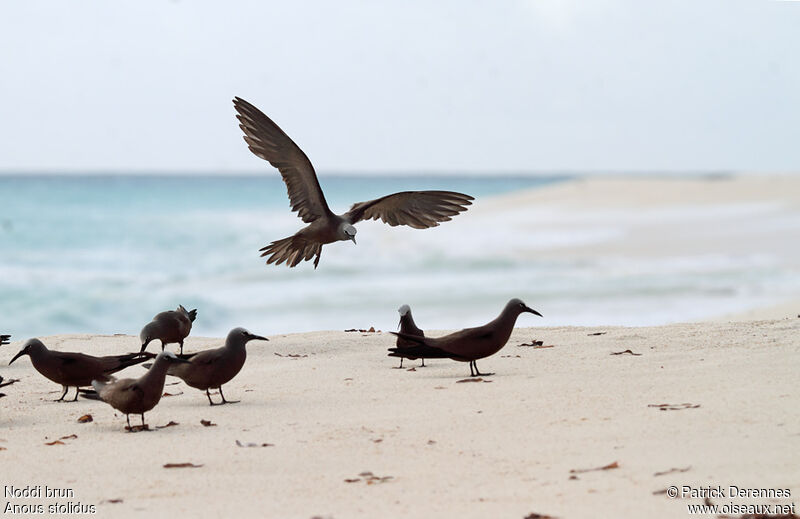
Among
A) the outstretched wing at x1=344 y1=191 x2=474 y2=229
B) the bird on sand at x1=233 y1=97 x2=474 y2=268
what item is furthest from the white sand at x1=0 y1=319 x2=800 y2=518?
the outstretched wing at x1=344 y1=191 x2=474 y2=229

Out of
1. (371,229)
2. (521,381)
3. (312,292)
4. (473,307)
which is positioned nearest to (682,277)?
(473,307)

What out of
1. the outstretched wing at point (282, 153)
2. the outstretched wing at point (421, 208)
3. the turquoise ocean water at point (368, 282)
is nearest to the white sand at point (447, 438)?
the outstretched wing at point (282, 153)

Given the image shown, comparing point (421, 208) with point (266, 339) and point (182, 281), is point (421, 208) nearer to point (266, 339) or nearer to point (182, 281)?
point (266, 339)

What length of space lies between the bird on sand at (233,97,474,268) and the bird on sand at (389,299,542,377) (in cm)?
130

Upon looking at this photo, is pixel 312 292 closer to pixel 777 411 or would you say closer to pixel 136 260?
pixel 136 260

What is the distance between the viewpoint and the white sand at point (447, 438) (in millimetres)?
4008

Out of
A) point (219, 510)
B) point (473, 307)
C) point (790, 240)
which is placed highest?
point (790, 240)

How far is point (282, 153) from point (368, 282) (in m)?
12.5

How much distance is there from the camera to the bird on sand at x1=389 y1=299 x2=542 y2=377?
6.32 metres

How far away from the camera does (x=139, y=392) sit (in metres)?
5.35

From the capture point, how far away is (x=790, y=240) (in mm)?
24203

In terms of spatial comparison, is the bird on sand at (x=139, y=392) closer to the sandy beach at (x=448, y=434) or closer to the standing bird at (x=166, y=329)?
the sandy beach at (x=448, y=434)

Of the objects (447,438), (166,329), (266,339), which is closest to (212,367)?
(266,339)

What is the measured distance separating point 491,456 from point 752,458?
1.10 meters
